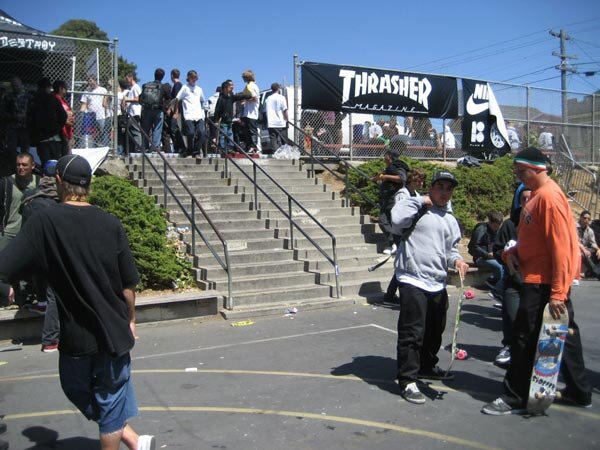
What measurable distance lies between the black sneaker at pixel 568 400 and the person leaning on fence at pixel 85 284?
341 cm

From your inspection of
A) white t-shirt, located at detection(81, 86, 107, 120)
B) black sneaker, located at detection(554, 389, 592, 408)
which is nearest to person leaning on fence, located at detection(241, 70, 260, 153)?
white t-shirt, located at detection(81, 86, 107, 120)

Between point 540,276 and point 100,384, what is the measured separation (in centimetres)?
322

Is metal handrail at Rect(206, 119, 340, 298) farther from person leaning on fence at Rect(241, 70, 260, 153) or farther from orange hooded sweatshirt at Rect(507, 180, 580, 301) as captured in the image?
orange hooded sweatshirt at Rect(507, 180, 580, 301)

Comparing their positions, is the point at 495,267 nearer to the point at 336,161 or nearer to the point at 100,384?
the point at 336,161

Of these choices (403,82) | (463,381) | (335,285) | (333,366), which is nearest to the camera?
(463,381)

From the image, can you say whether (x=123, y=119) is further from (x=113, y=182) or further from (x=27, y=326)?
(x=27, y=326)

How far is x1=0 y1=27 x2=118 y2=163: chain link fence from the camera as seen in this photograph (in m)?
10.4

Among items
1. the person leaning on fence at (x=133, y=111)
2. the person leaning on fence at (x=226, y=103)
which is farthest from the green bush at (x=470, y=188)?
the person leaning on fence at (x=133, y=111)

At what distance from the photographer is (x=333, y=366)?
18.8ft

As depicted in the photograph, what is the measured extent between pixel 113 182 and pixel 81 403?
633 cm

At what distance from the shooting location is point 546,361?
4336 millimetres

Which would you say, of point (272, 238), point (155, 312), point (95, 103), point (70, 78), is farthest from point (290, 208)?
point (70, 78)

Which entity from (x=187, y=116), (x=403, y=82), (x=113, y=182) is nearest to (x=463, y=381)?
(x=113, y=182)

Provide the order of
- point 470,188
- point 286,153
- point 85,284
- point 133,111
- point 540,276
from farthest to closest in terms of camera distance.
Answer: point 470,188, point 286,153, point 133,111, point 540,276, point 85,284
